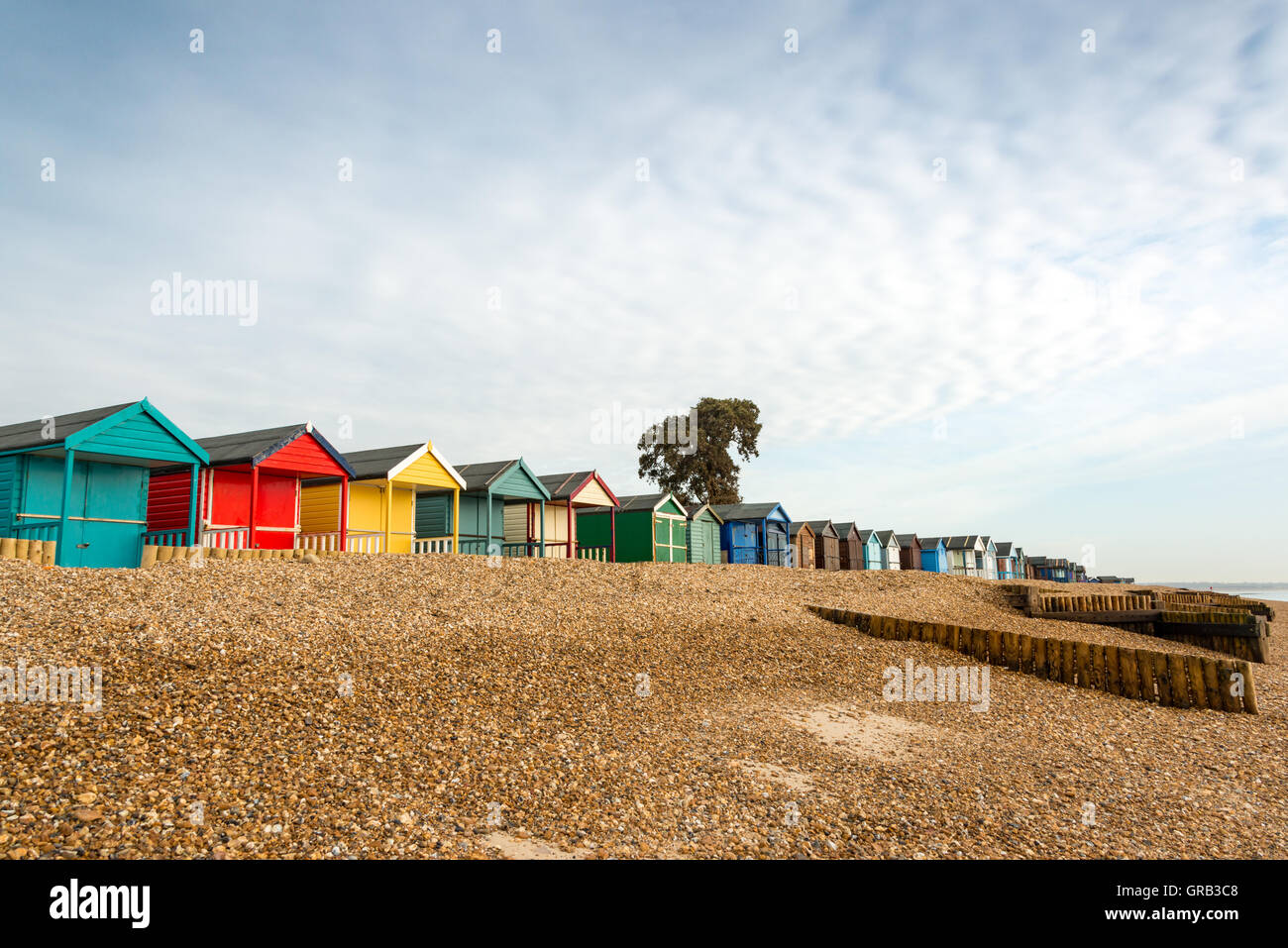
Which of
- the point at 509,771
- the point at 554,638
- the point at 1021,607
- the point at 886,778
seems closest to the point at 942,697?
the point at 886,778

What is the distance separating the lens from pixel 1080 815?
683 cm

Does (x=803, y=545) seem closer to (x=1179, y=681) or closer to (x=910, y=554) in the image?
(x=910, y=554)

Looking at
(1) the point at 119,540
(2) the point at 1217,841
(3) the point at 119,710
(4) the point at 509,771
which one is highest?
(1) the point at 119,540

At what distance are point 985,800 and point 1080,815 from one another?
2.65 feet

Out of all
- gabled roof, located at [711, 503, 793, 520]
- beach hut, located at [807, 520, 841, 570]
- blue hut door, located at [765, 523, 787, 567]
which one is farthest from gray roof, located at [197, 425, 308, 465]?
beach hut, located at [807, 520, 841, 570]

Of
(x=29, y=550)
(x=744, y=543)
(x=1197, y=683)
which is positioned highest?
(x=744, y=543)

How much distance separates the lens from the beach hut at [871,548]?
2153 inches

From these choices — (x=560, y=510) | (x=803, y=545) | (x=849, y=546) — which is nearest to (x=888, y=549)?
(x=849, y=546)

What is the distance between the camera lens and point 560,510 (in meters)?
32.0

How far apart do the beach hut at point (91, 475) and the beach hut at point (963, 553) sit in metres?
60.9

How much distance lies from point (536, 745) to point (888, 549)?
183 ft

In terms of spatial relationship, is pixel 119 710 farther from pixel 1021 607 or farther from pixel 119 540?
pixel 1021 607

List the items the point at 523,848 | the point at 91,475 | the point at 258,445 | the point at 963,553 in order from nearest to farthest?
the point at 523,848, the point at 91,475, the point at 258,445, the point at 963,553

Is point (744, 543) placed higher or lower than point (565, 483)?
lower
